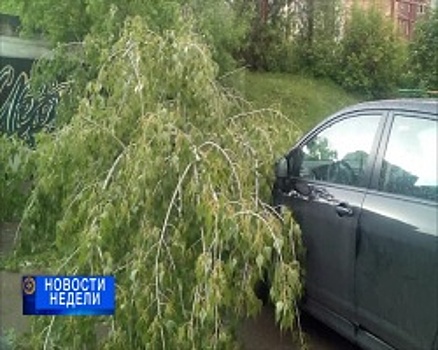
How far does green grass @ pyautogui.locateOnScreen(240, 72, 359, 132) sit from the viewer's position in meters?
11.4

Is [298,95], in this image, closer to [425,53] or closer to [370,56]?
[370,56]

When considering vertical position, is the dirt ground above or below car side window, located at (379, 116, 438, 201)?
below

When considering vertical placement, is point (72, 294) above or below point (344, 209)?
below

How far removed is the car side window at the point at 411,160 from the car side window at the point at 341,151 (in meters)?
0.19

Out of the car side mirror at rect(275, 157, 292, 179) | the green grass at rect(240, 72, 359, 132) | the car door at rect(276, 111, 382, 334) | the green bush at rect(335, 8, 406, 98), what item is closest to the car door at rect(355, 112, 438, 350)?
the car door at rect(276, 111, 382, 334)

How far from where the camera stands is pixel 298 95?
476 inches

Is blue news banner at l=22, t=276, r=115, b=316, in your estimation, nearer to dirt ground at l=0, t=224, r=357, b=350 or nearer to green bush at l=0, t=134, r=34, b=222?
dirt ground at l=0, t=224, r=357, b=350

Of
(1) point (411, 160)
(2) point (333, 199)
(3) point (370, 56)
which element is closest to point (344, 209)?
(2) point (333, 199)

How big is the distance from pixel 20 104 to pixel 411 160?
559 centimetres

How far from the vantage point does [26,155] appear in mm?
4168

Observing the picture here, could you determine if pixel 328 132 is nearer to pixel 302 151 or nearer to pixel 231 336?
pixel 302 151

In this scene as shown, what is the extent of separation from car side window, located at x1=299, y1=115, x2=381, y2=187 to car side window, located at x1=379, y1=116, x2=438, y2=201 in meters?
0.19

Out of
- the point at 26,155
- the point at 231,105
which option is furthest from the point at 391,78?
the point at 26,155

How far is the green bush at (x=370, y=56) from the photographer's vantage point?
13133 mm
